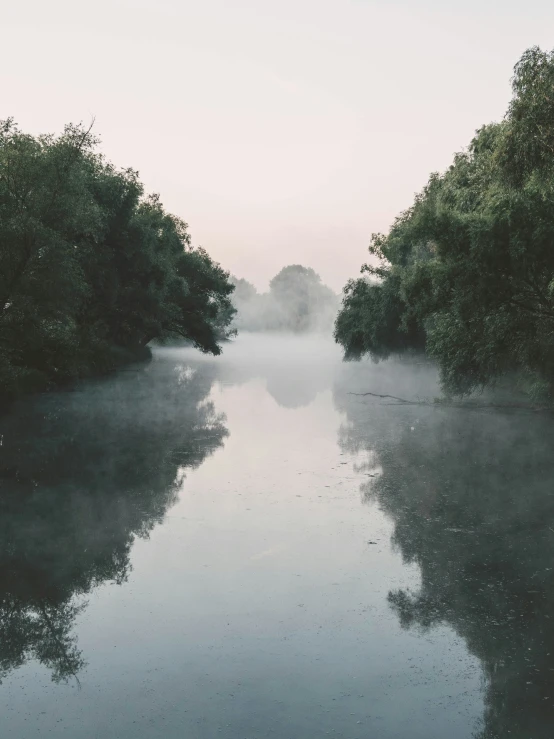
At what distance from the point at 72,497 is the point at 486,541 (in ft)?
26.9

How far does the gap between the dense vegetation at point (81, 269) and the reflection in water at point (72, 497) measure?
400 cm

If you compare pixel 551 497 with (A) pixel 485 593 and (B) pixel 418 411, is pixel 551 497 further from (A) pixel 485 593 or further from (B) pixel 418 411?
(B) pixel 418 411

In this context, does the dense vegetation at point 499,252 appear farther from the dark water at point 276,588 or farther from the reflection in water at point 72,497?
the reflection in water at point 72,497

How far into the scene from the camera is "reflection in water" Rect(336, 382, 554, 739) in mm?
7418

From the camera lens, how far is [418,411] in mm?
28875

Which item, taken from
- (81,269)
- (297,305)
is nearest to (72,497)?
(81,269)

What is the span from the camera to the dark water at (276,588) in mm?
6805

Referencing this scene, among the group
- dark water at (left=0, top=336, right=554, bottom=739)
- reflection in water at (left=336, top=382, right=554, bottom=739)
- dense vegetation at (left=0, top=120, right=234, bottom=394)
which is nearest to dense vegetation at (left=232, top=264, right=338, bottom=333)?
dense vegetation at (left=0, top=120, right=234, bottom=394)

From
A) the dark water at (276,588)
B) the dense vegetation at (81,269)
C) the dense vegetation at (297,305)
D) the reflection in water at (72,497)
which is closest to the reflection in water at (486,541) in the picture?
the dark water at (276,588)

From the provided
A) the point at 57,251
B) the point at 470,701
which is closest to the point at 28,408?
the point at 57,251

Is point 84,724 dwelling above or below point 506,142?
below

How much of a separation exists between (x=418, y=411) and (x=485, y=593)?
19527 mm

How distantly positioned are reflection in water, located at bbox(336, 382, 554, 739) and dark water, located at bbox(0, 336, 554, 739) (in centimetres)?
4

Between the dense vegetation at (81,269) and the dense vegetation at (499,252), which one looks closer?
the dense vegetation at (499,252)
